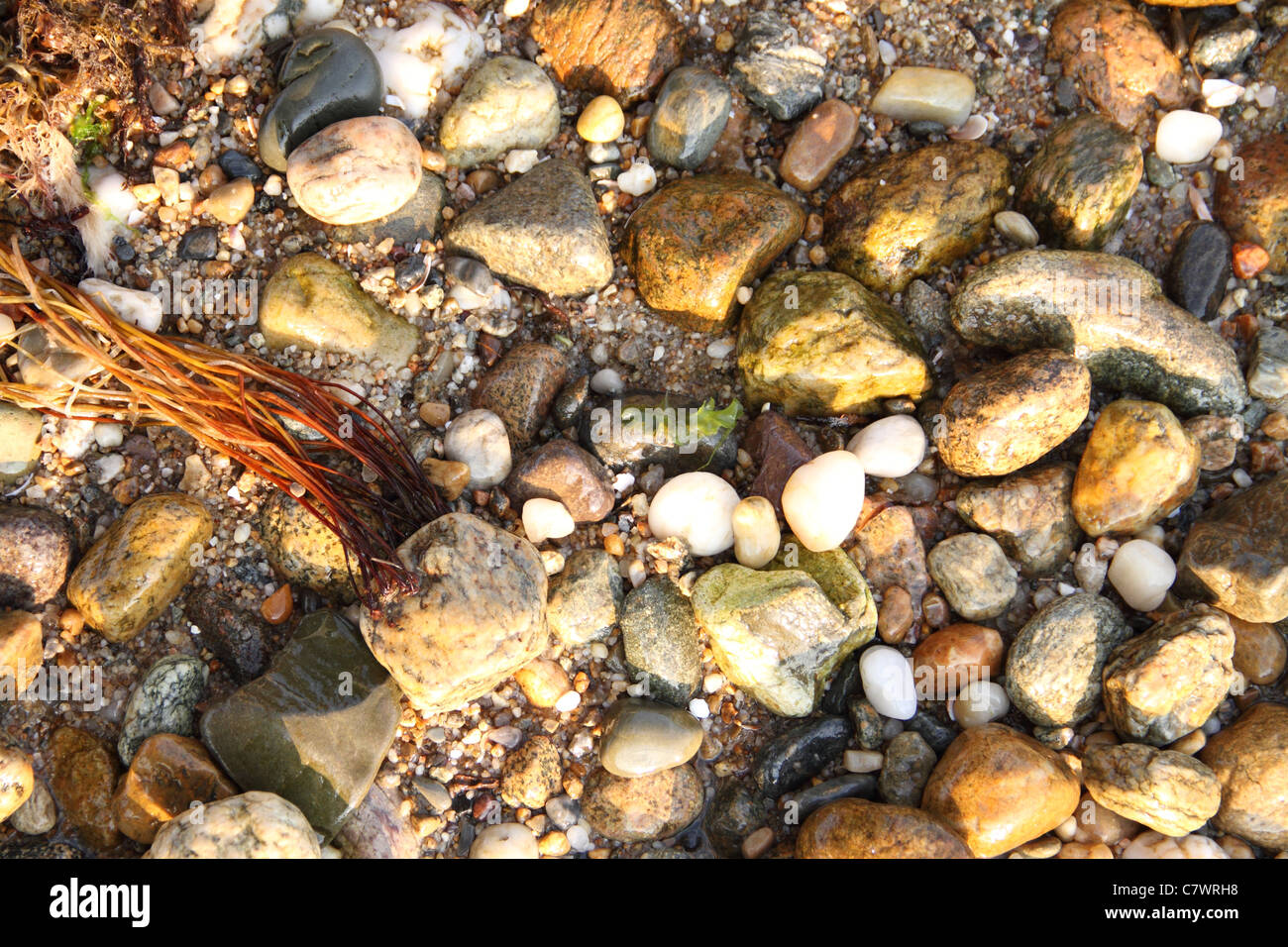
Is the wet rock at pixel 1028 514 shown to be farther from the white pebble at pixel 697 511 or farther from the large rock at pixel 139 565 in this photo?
the large rock at pixel 139 565

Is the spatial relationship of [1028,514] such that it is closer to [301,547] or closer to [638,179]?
[638,179]

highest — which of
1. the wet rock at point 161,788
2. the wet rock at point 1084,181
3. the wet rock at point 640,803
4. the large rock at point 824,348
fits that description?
the wet rock at point 1084,181

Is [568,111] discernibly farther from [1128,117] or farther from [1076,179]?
[1128,117]

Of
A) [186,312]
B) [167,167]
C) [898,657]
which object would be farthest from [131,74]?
[898,657]

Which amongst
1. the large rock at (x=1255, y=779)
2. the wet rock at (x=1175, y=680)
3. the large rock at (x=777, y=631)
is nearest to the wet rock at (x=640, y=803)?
the large rock at (x=777, y=631)

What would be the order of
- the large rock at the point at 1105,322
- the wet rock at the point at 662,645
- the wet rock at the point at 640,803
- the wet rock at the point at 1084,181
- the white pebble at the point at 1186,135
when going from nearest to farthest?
the wet rock at the point at 640,803
the wet rock at the point at 662,645
the large rock at the point at 1105,322
the wet rock at the point at 1084,181
the white pebble at the point at 1186,135

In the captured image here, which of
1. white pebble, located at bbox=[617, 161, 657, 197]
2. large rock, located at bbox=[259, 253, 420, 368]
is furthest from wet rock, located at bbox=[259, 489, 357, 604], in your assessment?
white pebble, located at bbox=[617, 161, 657, 197]
